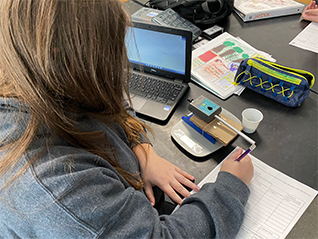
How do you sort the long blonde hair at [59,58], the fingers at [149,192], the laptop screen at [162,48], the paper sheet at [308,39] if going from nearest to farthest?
1. the long blonde hair at [59,58]
2. the fingers at [149,192]
3. the laptop screen at [162,48]
4. the paper sheet at [308,39]

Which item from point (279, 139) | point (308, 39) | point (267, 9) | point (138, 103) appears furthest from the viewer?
point (267, 9)

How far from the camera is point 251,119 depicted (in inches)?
29.1

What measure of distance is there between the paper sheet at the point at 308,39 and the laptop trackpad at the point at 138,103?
76 cm

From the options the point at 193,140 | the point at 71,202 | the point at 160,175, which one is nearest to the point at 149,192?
the point at 160,175

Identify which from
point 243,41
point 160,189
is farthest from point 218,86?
point 160,189

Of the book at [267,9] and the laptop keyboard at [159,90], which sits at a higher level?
the book at [267,9]

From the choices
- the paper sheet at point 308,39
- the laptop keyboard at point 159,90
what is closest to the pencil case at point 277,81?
the laptop keyboard at point 159,90

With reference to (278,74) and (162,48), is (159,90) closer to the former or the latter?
(162,48)

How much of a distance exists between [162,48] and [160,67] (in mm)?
85

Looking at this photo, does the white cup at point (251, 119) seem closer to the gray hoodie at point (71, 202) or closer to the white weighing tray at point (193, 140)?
the white weighing tray at point (193, 140)

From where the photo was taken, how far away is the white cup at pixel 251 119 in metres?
0.71

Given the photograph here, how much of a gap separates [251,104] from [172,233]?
55cm

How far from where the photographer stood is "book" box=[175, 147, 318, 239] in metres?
0.54

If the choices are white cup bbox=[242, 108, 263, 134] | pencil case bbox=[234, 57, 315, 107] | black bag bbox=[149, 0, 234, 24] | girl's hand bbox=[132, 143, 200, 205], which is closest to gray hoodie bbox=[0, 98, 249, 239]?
girl's hand bbox=[132, 143, 200, 205]
